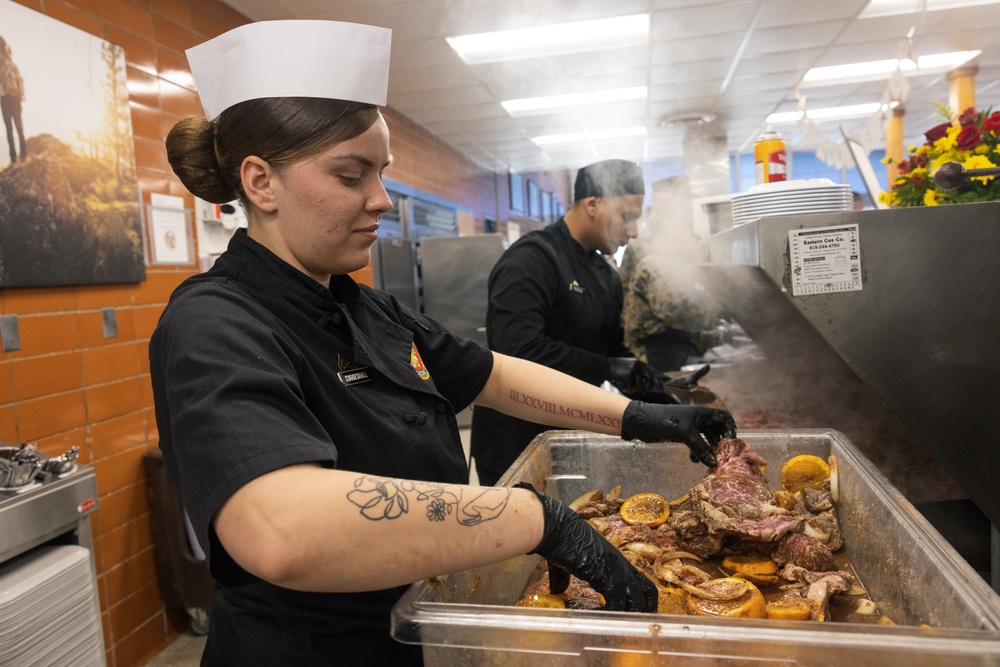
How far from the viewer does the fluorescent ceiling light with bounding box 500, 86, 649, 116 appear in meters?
6.06

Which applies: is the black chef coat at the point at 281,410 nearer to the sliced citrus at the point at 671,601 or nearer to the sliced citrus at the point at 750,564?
the sliced citrus at the point at 671,601

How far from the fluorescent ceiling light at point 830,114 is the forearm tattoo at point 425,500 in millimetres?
7812

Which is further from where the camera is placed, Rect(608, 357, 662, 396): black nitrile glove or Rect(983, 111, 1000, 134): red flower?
Rect(608, 357, 662, 396): black nitrile glove

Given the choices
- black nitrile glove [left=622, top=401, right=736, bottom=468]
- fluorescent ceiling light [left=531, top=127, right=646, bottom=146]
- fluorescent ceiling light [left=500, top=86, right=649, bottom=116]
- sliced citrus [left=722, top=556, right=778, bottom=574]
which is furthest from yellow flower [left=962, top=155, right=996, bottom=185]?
fluorescent ceiling light [left=531, top=127, right=646, bottom=146]

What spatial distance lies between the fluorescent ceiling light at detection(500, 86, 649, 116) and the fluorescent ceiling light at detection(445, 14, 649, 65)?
1.16m

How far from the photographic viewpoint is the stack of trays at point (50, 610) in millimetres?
1704

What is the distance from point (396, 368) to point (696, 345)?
2.74 m

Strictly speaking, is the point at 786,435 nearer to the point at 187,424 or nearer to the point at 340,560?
the point at 340,560

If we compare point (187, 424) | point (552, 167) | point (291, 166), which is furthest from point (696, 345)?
point (552, 167)

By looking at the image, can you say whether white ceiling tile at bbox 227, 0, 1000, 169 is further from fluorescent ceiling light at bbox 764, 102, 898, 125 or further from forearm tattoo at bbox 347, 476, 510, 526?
forearm tattoo at bbox 347, 476, 510, 526

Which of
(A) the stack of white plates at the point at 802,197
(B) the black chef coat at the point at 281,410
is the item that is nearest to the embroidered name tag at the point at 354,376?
(B) the black chef coat at the point at 281,410

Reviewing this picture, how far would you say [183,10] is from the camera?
3.55 m

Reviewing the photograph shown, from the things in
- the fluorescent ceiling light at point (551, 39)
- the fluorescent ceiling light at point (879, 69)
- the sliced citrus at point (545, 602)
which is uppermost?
the fluorescent ceiling light at point (879, 69)

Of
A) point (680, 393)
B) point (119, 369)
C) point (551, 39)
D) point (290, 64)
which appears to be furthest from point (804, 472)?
point (551, 39)
